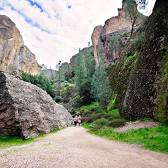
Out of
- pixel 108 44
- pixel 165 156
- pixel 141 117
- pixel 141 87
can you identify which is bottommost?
pixel 165 156

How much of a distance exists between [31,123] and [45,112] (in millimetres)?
4458

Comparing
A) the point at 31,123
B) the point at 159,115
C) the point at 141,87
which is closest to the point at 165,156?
the point at 159,115

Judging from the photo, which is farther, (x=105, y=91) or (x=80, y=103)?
(x=80, y=103)

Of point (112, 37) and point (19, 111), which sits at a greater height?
point (112, 37)

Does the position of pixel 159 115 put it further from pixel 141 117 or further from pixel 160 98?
pixel 141 117

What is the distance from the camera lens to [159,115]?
18.4m

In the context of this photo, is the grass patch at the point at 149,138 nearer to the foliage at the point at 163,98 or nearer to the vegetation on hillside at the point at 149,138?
the vegetation on hillside at the point at 149,138

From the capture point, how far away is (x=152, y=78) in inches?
856

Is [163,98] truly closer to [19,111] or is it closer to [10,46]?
[19,111]

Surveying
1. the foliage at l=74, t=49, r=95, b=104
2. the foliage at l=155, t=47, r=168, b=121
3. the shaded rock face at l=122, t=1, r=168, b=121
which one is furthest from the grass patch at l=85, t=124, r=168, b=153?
the foliage at l=74, t=49, r=95, b=104

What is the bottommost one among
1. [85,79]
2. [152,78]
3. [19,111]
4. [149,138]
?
[149,138]

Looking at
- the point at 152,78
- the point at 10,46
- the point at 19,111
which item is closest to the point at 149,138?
the point at 19,111

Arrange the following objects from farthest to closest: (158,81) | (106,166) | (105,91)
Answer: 1. (105,91)
2. (158,81)
3. (106,166)

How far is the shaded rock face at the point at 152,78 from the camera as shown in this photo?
19.3m
